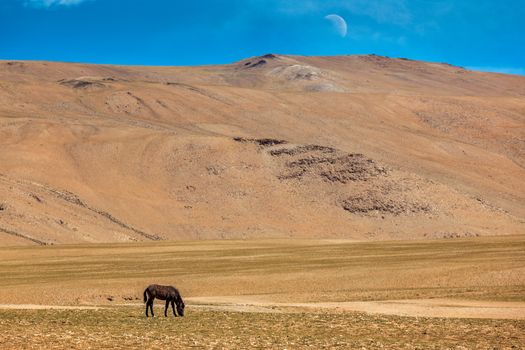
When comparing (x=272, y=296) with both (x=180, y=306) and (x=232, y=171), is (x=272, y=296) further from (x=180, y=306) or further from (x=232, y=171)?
(x=232, y=171)

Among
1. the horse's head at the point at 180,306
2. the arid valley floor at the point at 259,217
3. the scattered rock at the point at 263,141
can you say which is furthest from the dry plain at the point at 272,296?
the scattered rock at the point at 263,141

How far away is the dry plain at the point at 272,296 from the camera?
20.3 m

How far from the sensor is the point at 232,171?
11525 centimetres

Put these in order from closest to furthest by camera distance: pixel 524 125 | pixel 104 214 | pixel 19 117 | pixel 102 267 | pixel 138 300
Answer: pixel 138 300 → pixel 102 267 → pixel 104 214 → pixel 19 117 → pixel 524 125

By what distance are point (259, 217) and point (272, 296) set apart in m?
65.7

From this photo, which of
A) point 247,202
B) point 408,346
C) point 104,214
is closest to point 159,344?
point 408,346

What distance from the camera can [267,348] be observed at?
18328mm

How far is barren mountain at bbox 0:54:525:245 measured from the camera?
3777 inches

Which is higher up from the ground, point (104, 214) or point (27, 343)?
point (104, 214)

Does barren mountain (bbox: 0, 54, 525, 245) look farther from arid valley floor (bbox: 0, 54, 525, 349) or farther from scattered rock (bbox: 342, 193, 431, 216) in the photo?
arid valley floor (bbox: 0, 54, 525, 349)

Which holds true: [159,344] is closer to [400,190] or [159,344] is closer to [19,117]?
[400,190]

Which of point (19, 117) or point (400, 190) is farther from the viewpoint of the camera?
point (19, 117)

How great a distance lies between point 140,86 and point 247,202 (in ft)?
242

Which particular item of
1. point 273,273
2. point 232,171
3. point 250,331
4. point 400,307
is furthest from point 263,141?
point 250,331
